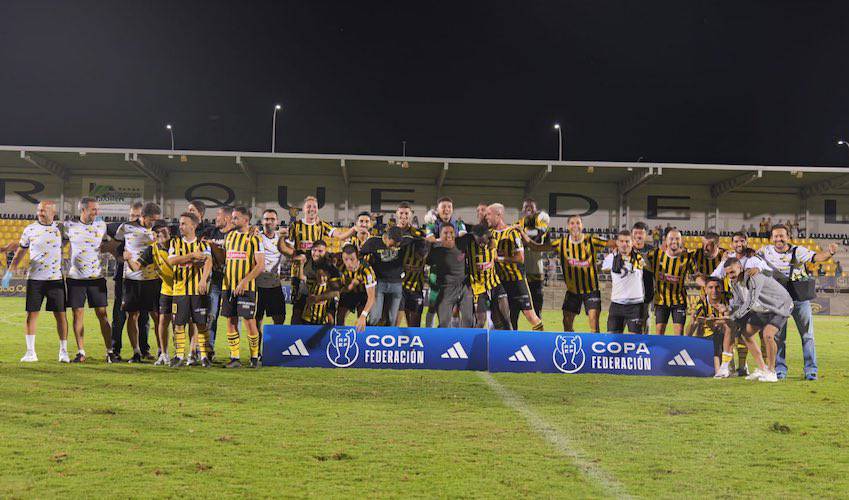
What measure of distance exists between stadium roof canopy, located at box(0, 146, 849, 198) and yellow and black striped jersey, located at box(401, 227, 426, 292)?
889 inches

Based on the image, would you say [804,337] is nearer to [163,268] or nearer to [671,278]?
[671,278]

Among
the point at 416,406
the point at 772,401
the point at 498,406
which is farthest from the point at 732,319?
the point at 416,406

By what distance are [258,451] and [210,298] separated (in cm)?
520

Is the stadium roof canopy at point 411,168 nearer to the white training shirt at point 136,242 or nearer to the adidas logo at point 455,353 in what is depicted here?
the white training shirt at point 136,242

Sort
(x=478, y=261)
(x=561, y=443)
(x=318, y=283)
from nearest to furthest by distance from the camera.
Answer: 1. (x=561, y=443)
2. (x=478, y=261)
3. (x=318, y=283)

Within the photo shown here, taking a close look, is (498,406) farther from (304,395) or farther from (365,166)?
(365,166)

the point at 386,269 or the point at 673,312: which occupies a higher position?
the point at 386,269

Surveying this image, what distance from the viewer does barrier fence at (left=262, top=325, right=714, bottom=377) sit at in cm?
948

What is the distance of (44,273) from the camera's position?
951 cm

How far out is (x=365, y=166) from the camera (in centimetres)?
3422

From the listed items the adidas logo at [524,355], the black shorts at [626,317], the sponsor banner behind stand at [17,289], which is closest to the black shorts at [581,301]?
the black shorts at [626,317]

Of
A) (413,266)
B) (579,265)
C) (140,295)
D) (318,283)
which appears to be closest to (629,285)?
(579,265)

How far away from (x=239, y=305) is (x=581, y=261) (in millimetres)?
4715

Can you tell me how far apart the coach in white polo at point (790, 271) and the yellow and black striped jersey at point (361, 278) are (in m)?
4.73
